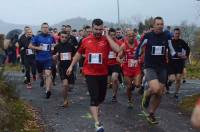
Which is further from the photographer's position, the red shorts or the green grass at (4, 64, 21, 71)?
the green grass at (4, 64, 21, 71)

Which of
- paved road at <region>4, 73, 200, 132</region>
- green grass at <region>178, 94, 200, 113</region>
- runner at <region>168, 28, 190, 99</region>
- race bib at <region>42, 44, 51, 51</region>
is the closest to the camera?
paved road at <region>4, 73, 200, 132</region>

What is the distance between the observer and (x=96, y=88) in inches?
379

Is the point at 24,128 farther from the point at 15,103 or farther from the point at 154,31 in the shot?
the point at 154,31

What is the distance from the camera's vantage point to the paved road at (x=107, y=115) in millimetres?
10125

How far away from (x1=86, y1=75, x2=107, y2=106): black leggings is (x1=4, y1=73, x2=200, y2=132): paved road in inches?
23.2

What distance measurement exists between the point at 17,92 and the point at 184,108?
13.3 ft

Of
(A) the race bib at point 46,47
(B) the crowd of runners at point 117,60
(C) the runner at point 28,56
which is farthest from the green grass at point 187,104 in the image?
(C) the runner at point 28,56

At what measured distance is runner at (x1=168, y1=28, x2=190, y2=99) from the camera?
1501 cm

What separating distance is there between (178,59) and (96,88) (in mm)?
6380

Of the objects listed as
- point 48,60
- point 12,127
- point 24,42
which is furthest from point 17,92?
point 24,42

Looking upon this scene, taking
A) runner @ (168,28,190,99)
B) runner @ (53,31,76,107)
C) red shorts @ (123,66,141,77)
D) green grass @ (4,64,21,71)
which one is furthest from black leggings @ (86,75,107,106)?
green grass @ (4,64,21,71)

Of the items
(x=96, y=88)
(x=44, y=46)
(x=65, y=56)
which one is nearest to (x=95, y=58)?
(x=96, y=88)

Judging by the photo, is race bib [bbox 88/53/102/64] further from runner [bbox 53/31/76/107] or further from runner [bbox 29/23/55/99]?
runner [bbox 29/23/55/99]

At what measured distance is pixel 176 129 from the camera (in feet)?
33.0
